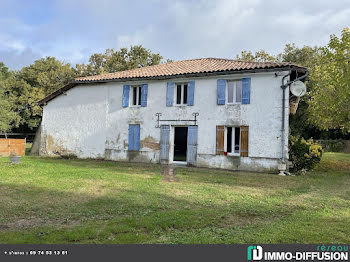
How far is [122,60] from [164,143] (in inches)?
684

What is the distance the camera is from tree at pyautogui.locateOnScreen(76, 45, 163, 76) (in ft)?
90.6

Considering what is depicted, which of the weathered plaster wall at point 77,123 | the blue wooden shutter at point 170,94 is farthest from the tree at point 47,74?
the blue wooden shutter at point 170,94

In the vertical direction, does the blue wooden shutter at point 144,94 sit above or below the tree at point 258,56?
below

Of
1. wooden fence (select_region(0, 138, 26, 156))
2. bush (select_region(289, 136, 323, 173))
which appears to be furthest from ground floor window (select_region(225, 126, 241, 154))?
wooden fence (select_region(0, 138, 26, 156))

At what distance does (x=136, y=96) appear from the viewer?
14.8 meters

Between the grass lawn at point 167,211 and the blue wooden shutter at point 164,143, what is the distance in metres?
4.84

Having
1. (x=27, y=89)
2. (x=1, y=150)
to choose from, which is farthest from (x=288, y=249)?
(x=27, y=89)

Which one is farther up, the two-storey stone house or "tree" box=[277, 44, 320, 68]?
"tree" box=[277, 44, 320, 68]

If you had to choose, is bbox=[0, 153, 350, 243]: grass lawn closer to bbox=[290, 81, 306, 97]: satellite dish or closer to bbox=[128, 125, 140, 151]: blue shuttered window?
bbox=[290, 81, 306, 97]: satellite dish

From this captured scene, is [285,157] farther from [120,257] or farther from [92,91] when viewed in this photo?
[92,91]

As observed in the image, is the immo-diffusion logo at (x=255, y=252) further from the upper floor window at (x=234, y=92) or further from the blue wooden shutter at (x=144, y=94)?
the blue wooden shutter at (x=144, y=94)

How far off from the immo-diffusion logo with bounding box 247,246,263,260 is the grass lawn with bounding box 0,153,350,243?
0.28 m

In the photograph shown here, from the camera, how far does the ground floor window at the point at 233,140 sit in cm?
1246

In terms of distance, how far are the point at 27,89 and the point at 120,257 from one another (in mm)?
35771
